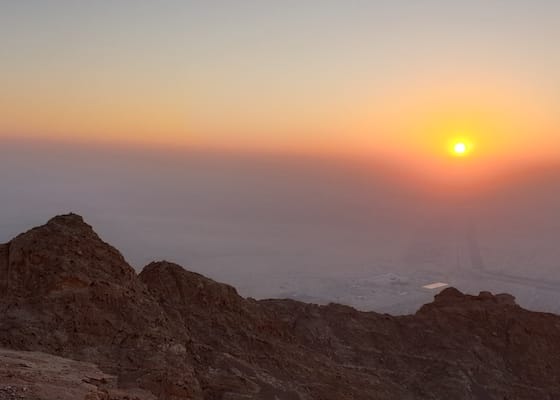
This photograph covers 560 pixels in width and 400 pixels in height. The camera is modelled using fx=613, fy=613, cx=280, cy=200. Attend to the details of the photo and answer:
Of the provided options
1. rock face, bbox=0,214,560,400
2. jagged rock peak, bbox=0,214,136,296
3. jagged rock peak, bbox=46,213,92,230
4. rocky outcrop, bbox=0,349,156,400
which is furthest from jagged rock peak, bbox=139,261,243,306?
rocky outcrop, bbox=0,349,156,400

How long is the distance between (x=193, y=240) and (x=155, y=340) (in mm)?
141355

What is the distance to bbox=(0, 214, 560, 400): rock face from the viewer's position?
66.4ft

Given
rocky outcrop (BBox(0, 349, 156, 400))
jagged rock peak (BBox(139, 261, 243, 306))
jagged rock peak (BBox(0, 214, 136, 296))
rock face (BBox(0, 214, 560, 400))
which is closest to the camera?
rocky outcrop (BBox(0, 349, 156, 400))

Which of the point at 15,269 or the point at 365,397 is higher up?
the point at 15,269

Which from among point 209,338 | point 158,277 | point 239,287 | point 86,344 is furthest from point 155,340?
point 239,287

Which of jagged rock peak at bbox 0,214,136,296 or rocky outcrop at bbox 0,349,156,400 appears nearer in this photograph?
rocky outcrop at bbox 0,349,156,400

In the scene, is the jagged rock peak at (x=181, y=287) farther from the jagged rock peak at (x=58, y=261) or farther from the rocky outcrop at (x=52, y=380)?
the rocky outcrop at (x=52, y=380)

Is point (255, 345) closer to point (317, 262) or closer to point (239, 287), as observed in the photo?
point (239, 287)

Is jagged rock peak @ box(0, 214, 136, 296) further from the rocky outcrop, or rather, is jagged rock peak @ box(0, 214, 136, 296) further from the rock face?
the rocky outcrop

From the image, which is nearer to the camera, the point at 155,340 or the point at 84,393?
the point at 84,393

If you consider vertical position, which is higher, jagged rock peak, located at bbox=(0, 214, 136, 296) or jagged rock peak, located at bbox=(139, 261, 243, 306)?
jagged rock peak, located at bbox=(0, 214, 136, 296)

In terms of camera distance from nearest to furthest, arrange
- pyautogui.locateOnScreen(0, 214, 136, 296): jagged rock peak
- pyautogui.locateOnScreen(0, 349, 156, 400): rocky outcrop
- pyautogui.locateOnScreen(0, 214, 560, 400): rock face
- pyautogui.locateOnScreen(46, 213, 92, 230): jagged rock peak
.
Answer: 1. pyautogui.locateOnScreen(0, 349, 156, 400): rocky outcrop
2. pyautogui.locateOnScreen(0, 214, 560, 400): rock face
3. pyautogui.locateOnScreen(0, 214, 136, 296): jagged rock peak
4. pyautogui.locateOnScreen(46, 213, 92, 230): jagged rock peak

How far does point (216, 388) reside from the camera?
22625 millimetres

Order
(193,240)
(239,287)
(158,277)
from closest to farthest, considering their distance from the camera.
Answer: (158,277) < (239,287) < (193,240)
